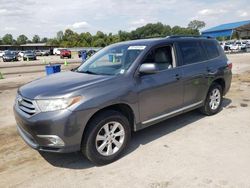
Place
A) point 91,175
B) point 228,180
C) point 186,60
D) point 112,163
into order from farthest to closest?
point 186,60 < point 112,163 < point 91,175 < point 228,180

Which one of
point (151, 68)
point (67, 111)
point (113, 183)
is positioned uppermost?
point (151, 68)

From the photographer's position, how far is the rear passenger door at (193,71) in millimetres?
5250

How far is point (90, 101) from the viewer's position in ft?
12.2

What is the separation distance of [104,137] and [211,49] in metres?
3.53

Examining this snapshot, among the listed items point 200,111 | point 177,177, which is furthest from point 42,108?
point 200,111

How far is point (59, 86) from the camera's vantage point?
13.0 ft

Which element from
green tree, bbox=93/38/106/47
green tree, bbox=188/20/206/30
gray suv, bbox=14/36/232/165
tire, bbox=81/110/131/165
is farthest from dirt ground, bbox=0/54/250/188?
green tree, bbox=188/20/206/30

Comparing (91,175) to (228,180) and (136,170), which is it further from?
(228,180)

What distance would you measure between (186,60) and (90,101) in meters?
2.44

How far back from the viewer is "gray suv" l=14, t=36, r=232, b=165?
3643 mm

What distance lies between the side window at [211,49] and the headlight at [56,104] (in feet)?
11.7

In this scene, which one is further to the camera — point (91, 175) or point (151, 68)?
point (151, 68)

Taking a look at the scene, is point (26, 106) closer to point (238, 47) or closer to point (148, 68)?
point (148, 68)

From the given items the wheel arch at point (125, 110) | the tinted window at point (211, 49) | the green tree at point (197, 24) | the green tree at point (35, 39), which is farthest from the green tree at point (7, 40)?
the wheel arch at point (125, 110)
